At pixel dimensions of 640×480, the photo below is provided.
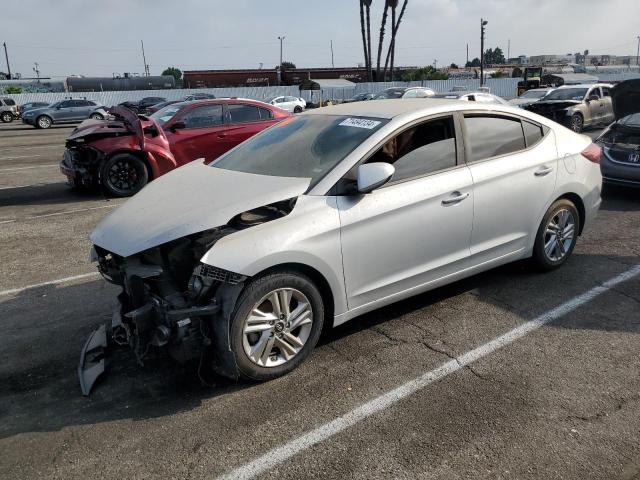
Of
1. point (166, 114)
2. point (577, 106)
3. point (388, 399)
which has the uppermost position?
point (166, 114)

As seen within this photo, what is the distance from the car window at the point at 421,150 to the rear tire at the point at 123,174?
260 inches

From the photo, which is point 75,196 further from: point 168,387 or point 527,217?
point 527,217

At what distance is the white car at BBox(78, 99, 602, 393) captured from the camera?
328 centimetres

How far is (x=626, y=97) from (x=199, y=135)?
700cm

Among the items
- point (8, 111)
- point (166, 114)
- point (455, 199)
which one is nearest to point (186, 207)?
point (455, 199)

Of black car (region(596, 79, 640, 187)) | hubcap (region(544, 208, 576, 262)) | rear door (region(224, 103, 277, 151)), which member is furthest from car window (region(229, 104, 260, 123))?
hubcap (region(544, 208, 576, 262))

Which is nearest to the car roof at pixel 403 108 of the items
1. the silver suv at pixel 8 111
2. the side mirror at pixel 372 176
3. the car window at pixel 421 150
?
the car window at pixel 421 150

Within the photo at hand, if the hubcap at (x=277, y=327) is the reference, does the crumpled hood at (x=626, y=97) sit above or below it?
above

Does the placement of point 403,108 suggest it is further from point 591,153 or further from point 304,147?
point 591,153

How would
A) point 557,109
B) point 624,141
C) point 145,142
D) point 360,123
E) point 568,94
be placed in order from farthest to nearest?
point 568,94
point 557,109
point 145,142
point 624,141
point 360,123

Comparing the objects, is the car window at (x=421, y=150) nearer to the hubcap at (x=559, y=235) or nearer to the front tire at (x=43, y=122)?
the hubcap at (x=559, y=235)

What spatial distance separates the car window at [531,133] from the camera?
483 cm

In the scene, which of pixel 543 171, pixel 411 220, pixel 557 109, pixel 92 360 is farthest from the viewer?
pixel 557 109

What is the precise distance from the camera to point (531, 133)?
4871 millimetres
